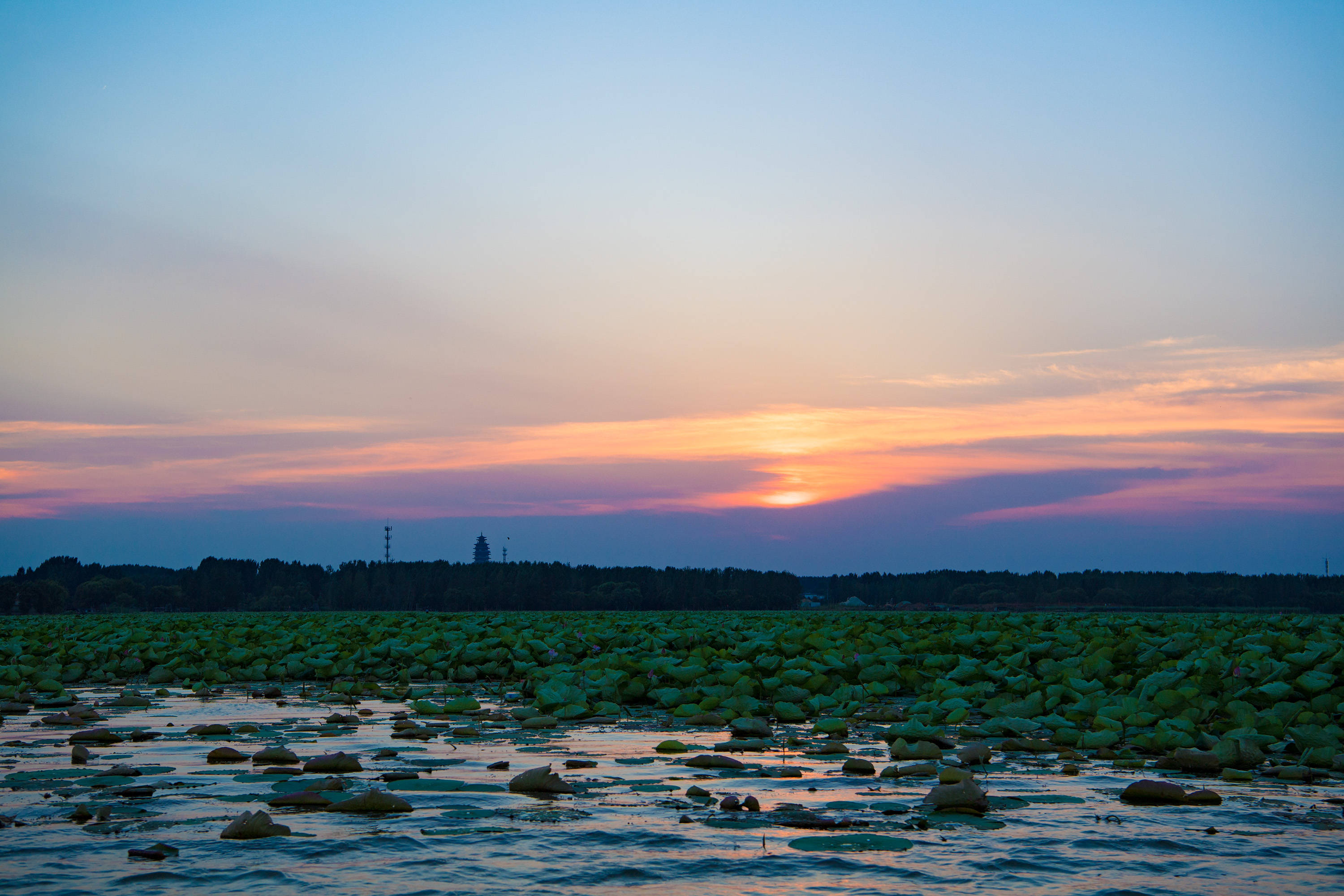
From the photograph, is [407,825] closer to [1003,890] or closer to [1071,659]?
[1003,890]

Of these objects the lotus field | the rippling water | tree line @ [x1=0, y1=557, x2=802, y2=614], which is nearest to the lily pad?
the rippling water

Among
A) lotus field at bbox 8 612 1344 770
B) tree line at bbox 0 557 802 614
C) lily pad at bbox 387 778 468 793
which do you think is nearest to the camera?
lily pad at bbox 387 778 468 793

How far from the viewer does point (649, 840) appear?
383cm

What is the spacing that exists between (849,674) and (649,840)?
21.4 ft

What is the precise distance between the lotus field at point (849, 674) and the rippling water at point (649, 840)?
4.98ft

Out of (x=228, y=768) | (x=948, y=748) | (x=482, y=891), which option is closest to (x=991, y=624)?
(x=948, y=748)

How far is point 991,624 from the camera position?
18453mm

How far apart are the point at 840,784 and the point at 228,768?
350 cm

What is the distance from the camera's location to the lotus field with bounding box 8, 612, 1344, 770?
22.9 ft

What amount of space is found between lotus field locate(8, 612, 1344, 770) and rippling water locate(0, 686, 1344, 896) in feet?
4.98

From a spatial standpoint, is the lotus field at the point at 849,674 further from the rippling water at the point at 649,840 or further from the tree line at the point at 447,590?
the tree line at the point at 447,590

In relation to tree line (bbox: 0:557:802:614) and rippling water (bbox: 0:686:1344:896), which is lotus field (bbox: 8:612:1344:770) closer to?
rippling water (bbox: 0:686:1344:896)

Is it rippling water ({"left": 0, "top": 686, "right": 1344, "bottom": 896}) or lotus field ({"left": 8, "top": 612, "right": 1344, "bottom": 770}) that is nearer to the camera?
rippling water ({"left": 0, "top": 686, "right": 1344, "bottom": 896})

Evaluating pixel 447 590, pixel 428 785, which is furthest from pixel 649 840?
pixel 447 590
